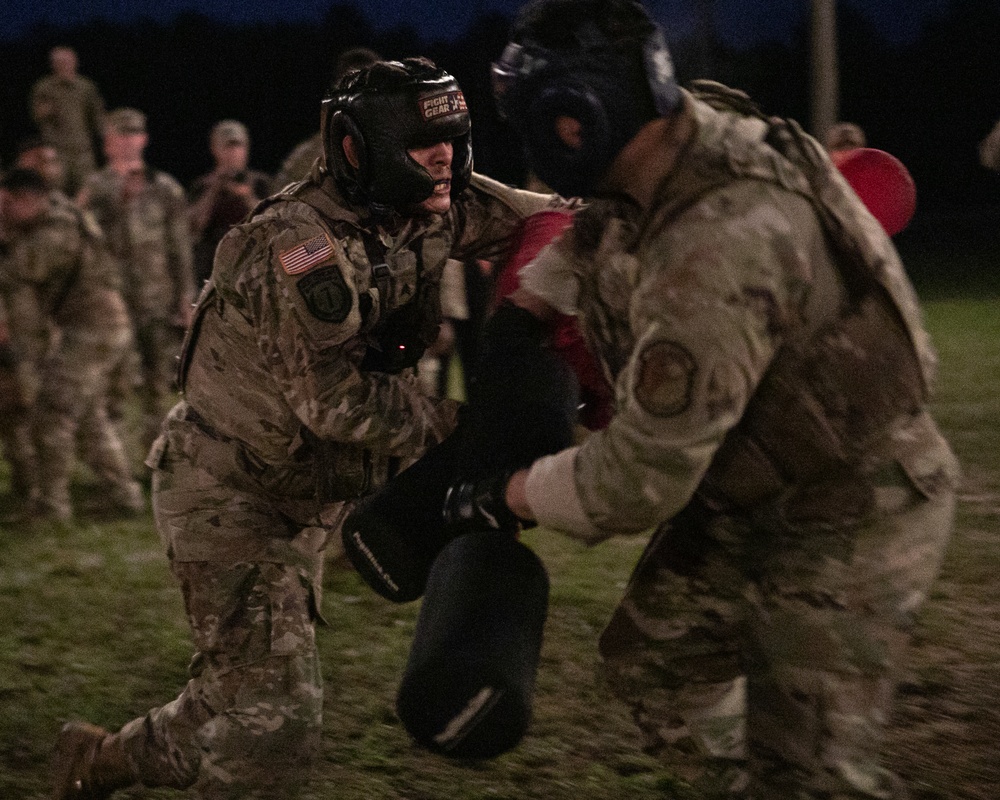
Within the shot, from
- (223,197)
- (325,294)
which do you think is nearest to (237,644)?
(325,294)

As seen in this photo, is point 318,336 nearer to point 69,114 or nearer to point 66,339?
point 66,339

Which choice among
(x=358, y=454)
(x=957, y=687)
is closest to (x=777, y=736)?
(x=358, y=454)

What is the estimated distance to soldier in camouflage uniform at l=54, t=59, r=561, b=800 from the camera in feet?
12.0

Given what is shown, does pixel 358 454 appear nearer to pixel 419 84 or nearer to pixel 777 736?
pixel 419 84

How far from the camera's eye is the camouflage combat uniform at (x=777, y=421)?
266 cm

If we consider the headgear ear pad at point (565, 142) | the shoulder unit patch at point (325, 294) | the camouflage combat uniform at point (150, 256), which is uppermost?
the headgear ear pad at point (565, 142)

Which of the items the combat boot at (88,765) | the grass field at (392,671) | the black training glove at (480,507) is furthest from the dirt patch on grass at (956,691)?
the combat boot at (88,765)

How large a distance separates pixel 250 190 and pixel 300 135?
23.6 meters

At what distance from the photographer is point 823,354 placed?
287cm

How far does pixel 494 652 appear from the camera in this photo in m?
2.83

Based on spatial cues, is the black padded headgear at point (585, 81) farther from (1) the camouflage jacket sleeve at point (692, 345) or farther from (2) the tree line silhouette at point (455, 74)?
(2) the tree line silhouette at point (455, 74)

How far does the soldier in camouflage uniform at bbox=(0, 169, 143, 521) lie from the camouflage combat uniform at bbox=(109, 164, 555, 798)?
440cm

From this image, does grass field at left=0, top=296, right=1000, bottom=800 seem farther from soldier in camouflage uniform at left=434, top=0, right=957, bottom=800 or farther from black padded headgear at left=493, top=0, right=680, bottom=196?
black padded headgear at left=493, top=0, right=680, bottom=196

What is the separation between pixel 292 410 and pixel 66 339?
495cm
